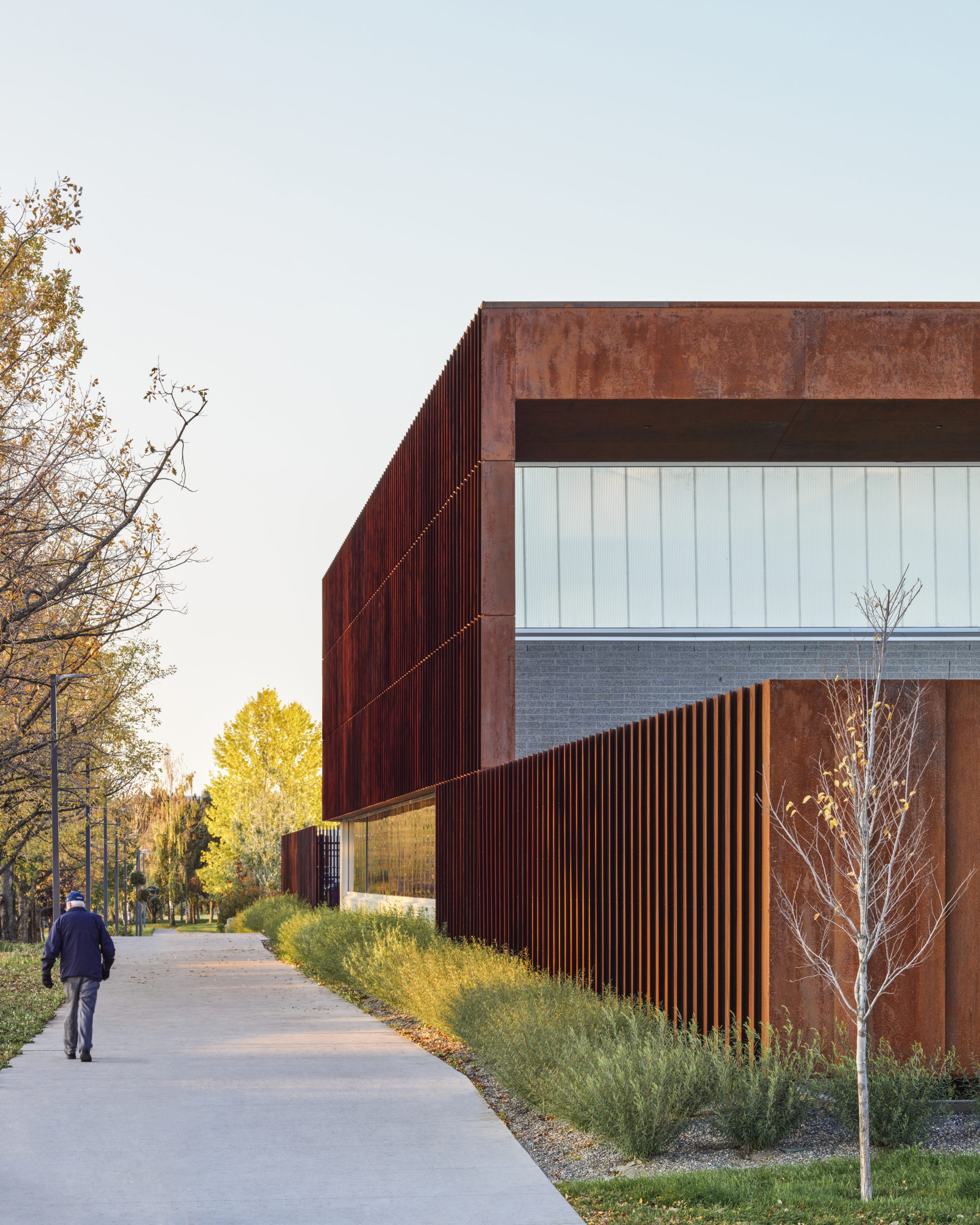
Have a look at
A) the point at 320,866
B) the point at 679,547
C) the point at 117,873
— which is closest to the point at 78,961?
the point at 679,547

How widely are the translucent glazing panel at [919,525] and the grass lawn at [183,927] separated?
5350 cm

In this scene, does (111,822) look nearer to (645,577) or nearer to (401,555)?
(401,555)

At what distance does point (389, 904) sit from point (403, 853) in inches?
105

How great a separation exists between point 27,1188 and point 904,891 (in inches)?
235

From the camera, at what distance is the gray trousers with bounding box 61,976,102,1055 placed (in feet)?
46.9

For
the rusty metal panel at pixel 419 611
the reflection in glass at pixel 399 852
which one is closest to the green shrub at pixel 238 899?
the reflection in glass at pixel 399 852

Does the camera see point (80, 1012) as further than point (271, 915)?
No

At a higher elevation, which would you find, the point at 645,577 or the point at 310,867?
the point at 645,577

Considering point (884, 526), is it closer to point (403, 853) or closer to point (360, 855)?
point (403, 853)

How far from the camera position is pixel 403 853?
110ft

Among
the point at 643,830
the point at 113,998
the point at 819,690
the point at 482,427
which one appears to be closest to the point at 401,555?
the point at 482,427

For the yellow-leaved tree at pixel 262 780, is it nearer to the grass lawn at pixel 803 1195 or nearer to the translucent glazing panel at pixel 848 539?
the translucent glazing panel at pixel 848 539

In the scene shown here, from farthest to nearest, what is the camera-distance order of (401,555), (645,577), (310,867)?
(310,867) → (401,555) → (645,577)

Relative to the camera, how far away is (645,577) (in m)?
26.8
